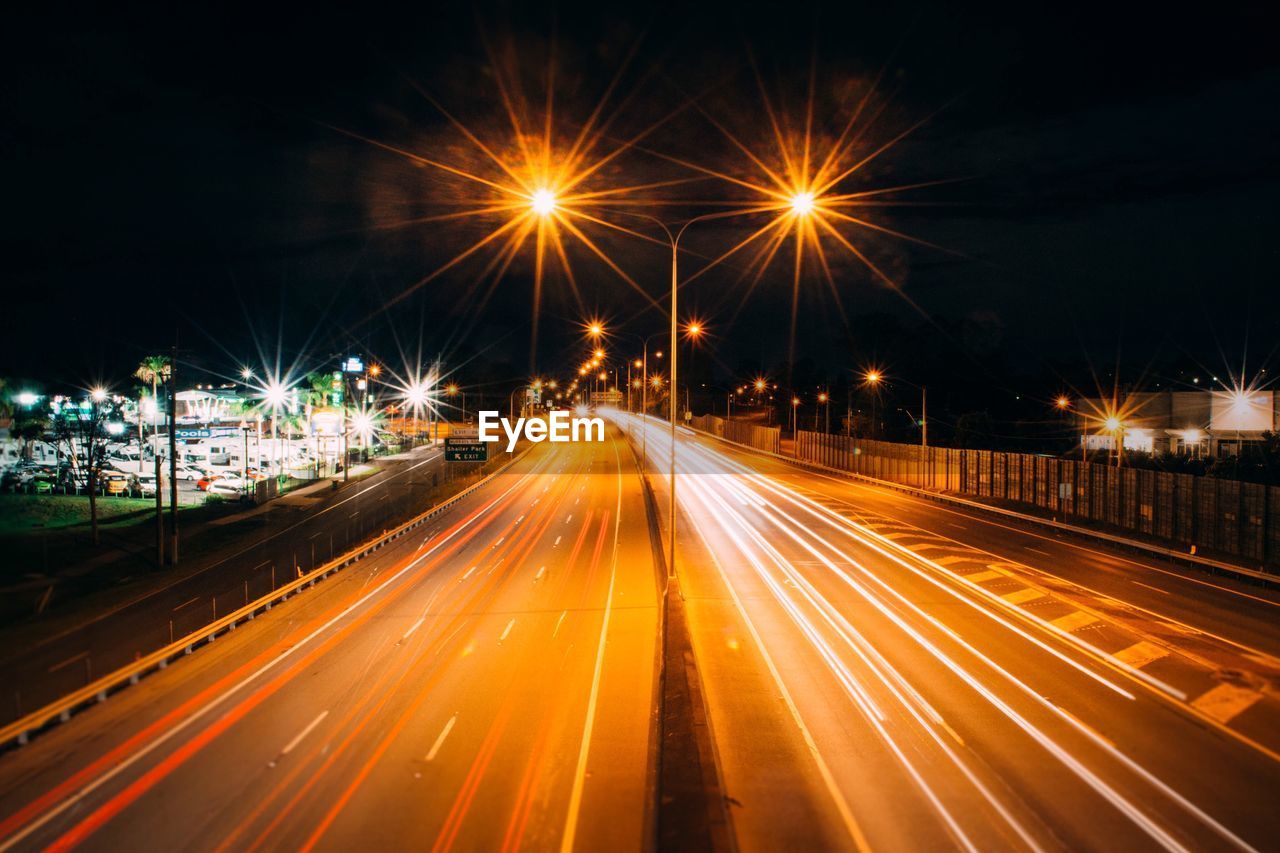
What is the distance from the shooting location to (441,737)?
11719 millimetres

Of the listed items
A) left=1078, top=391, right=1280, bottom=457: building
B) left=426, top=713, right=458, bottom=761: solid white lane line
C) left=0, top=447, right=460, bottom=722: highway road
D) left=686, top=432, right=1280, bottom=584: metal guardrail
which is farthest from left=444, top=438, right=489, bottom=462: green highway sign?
left=1078, top=391, right=1280, bottom=457: building

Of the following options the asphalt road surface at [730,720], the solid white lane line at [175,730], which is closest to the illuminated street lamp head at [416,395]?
the solid white lane line at [175,730]

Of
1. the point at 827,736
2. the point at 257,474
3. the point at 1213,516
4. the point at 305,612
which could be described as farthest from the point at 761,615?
the point at 257,474

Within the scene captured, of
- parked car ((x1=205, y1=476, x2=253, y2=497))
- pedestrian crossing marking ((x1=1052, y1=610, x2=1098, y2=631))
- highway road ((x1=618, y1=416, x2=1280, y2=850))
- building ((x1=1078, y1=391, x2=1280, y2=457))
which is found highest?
building ((x1=1078, y1=391, x2=1280, y2=457))

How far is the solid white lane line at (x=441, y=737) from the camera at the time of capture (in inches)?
435

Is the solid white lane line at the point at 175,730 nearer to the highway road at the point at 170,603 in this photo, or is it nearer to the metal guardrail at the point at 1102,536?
the highway road at the point at 170,603

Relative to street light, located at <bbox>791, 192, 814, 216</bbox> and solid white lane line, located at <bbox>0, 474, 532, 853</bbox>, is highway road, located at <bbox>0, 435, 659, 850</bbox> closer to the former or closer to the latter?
solid white lane line, located at <bbox>0, 474, 532, 853</bbox>

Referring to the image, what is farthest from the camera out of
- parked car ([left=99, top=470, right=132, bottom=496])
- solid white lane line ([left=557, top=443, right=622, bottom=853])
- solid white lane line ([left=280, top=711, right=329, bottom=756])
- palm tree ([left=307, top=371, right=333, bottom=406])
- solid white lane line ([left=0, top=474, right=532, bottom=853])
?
palm tree ([left=307, top=371, right=333, bottom=406])

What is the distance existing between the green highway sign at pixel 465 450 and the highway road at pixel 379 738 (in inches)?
811

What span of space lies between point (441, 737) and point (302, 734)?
2461 millimetres

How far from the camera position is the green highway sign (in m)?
42.6

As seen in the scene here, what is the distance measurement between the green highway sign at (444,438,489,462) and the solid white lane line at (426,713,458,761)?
30.8 meters

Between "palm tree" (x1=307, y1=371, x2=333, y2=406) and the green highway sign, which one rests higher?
"palm tree" (x1=307, y1=371, x2=333, y2=406)

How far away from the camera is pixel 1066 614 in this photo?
18188mm
